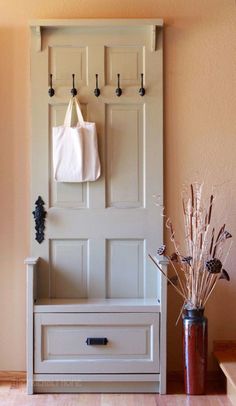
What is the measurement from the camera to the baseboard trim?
3.24 metres

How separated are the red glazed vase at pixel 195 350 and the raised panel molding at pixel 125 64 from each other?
150 cm

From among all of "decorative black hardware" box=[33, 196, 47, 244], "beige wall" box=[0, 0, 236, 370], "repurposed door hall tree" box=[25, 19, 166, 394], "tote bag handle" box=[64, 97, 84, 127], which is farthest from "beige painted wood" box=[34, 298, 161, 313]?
"tote bag handle" box=[64, 97, 84, 127]

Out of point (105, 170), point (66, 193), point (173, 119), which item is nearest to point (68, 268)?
point (66, 193)

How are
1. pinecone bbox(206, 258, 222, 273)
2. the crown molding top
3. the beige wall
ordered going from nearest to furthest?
pinecone bbox(206, 258, 222, 273)
the crown molding top
the beige wall

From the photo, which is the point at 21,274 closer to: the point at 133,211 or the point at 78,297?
the point at 78,297

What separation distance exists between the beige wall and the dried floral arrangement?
10cm

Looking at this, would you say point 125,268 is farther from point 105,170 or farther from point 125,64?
point 125,64

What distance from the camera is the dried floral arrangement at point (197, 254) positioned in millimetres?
2979

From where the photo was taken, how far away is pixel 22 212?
3260 mm

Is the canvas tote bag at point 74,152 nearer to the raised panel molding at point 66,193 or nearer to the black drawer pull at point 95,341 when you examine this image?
the raised panel molding at point 66,193

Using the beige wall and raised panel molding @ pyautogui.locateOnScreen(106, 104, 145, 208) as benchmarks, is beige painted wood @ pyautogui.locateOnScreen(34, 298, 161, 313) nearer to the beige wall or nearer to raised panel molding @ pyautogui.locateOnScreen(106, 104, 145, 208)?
the beige wall

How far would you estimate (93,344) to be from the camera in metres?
3.00

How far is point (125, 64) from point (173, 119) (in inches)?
18.4

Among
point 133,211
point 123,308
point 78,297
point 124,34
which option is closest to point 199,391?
point 123,308
